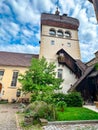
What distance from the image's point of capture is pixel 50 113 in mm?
9211

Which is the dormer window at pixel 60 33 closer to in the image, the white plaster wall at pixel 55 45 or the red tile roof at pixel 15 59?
the white plaster wall at pixel 55 45

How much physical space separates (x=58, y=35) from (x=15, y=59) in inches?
431

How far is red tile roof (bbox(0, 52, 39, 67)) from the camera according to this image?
2481 centimetres

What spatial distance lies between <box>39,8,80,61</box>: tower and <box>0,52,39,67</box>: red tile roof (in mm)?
3630

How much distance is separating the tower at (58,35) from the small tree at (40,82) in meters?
9.63

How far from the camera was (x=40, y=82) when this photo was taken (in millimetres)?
16688

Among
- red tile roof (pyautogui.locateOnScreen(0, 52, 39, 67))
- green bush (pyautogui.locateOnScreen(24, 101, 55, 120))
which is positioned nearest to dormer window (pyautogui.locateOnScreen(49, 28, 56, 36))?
red tile roof (pyautogui.locateOnScreen(0, 52, 39, 67))

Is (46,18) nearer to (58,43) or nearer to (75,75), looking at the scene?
(58,43)

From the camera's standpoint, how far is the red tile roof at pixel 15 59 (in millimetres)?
24812

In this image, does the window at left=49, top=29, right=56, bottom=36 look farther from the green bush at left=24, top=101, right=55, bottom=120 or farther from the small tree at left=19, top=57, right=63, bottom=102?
the green bush at left=24, top=101, right=55, bottom=120

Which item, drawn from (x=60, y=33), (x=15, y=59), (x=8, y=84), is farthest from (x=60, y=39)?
(x=8, y=84)

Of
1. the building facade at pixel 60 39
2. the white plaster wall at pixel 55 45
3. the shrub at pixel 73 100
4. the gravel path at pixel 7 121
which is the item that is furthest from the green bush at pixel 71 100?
the white plaster wall at pixel 55 45

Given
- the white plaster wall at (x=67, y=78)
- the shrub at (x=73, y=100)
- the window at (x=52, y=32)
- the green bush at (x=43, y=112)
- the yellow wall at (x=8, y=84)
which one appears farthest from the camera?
the window at (x=52, y=32)

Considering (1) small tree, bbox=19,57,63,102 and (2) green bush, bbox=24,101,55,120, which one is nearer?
(2) green bush, bbox=24,101,55,120
